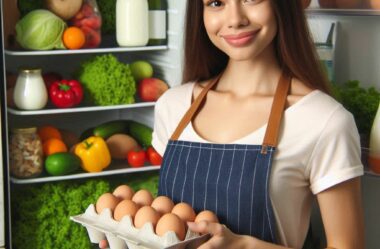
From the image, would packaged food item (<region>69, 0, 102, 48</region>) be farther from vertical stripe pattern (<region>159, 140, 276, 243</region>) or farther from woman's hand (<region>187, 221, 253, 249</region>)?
woman's hand (<region>187, 221, 253, 249</region>)

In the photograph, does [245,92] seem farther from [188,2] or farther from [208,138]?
[188,2]

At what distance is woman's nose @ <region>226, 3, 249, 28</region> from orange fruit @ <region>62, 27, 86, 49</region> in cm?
140

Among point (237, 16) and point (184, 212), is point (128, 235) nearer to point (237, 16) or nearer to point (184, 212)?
point (184, 212)

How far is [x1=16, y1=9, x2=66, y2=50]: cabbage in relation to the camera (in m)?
2.49

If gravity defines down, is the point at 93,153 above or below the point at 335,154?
below

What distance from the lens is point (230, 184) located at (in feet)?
4.28

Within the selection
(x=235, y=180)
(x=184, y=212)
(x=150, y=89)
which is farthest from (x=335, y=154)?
(x=150, y=89)

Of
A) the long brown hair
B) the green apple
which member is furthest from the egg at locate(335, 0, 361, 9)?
the green apple

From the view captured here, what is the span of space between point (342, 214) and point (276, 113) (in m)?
0.23

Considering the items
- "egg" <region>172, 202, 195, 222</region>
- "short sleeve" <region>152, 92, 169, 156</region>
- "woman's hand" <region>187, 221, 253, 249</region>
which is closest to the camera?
"woman's hand" <region>187, 221, 253, 249</region>

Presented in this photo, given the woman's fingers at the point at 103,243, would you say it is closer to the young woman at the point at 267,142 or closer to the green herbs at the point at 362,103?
the young woman at the point at 267,142

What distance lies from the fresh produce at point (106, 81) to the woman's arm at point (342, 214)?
1.53m

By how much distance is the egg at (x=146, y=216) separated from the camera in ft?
3.93

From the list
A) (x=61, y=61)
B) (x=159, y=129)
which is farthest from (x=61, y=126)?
(x=159, y=129)
